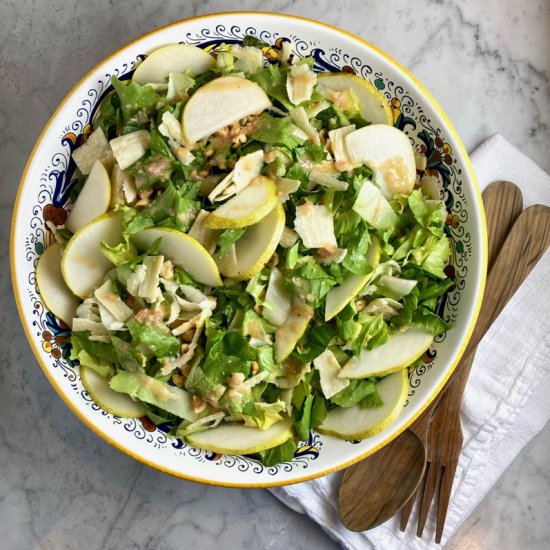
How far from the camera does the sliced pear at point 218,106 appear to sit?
215 centimetres

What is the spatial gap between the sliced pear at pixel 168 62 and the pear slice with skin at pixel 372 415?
1.28 meters

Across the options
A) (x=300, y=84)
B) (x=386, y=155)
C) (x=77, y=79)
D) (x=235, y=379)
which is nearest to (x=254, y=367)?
(x=235, y=379)

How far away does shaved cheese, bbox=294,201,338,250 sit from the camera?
2146mm

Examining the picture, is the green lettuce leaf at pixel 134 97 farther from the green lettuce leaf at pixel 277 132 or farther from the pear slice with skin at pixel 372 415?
the pear slice with skin at pixel 372 415

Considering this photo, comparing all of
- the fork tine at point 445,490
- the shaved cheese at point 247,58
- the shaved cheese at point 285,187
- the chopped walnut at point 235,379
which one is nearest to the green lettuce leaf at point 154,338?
the chopped walnut at point 235,379

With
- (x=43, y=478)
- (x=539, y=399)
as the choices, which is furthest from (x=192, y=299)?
(x=539, y=399)

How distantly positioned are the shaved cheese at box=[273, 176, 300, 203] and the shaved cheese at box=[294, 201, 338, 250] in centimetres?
6

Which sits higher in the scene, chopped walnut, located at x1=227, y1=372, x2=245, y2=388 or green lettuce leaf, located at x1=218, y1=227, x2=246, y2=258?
green lettuce leaf, located at x1=218, y1=227, x2=246, y2=258

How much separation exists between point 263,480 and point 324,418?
0.99ft

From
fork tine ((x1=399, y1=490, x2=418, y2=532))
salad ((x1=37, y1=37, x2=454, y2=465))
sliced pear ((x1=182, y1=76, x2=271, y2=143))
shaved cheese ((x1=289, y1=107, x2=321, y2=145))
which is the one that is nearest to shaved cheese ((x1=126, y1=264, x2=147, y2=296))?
salad ((x1=37, y1=37, x2=454, y2=465))

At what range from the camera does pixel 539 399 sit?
2.79 meters

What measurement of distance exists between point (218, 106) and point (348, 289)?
0.72 meters

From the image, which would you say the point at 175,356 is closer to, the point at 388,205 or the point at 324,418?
the point at 324,418

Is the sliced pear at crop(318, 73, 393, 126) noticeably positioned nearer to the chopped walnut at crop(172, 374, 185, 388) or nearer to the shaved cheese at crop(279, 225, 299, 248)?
the shaved cheese at crop(279, 225, 299, 248)
